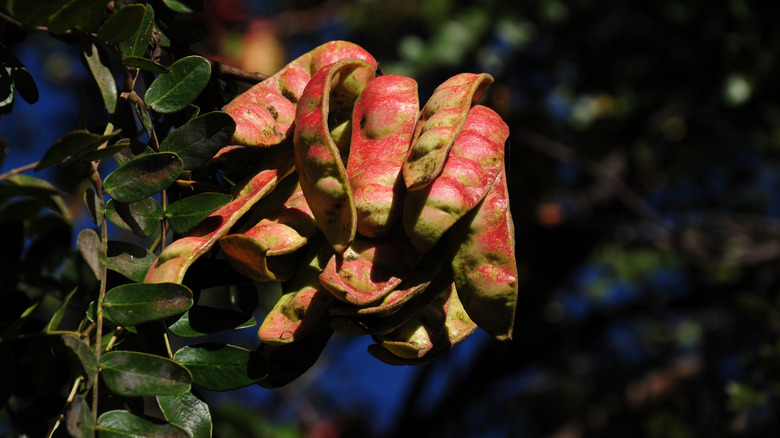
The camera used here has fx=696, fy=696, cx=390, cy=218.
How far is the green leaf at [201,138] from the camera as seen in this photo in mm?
768

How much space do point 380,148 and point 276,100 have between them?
0.18 metres

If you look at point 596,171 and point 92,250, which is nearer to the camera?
point 92,250

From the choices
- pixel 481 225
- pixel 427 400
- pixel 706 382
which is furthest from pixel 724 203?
pixel 481 225

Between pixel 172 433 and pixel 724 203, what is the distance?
10.6 feet

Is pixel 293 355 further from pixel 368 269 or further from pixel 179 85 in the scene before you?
pixel 179 85

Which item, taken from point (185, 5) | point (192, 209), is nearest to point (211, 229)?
point (192, 209)

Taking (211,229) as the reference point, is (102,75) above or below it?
above

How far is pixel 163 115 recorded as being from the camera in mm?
892

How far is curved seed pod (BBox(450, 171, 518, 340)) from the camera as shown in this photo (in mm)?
701

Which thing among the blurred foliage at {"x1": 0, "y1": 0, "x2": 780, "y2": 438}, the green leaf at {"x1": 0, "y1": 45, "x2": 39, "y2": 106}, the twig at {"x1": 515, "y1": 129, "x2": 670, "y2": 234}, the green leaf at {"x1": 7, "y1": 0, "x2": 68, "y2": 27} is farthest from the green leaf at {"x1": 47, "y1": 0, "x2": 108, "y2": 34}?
the twig at {"x1": 515, "y1": 129, "x2": 670, "y2": 234}

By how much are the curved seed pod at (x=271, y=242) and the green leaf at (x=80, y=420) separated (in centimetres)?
20

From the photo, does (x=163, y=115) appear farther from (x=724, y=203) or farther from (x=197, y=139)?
(x=724, y=203)

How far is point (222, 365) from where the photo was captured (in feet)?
2.53

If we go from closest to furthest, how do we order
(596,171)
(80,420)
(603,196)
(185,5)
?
(80,420)
(185,5)
(596,171)
(603,196)
